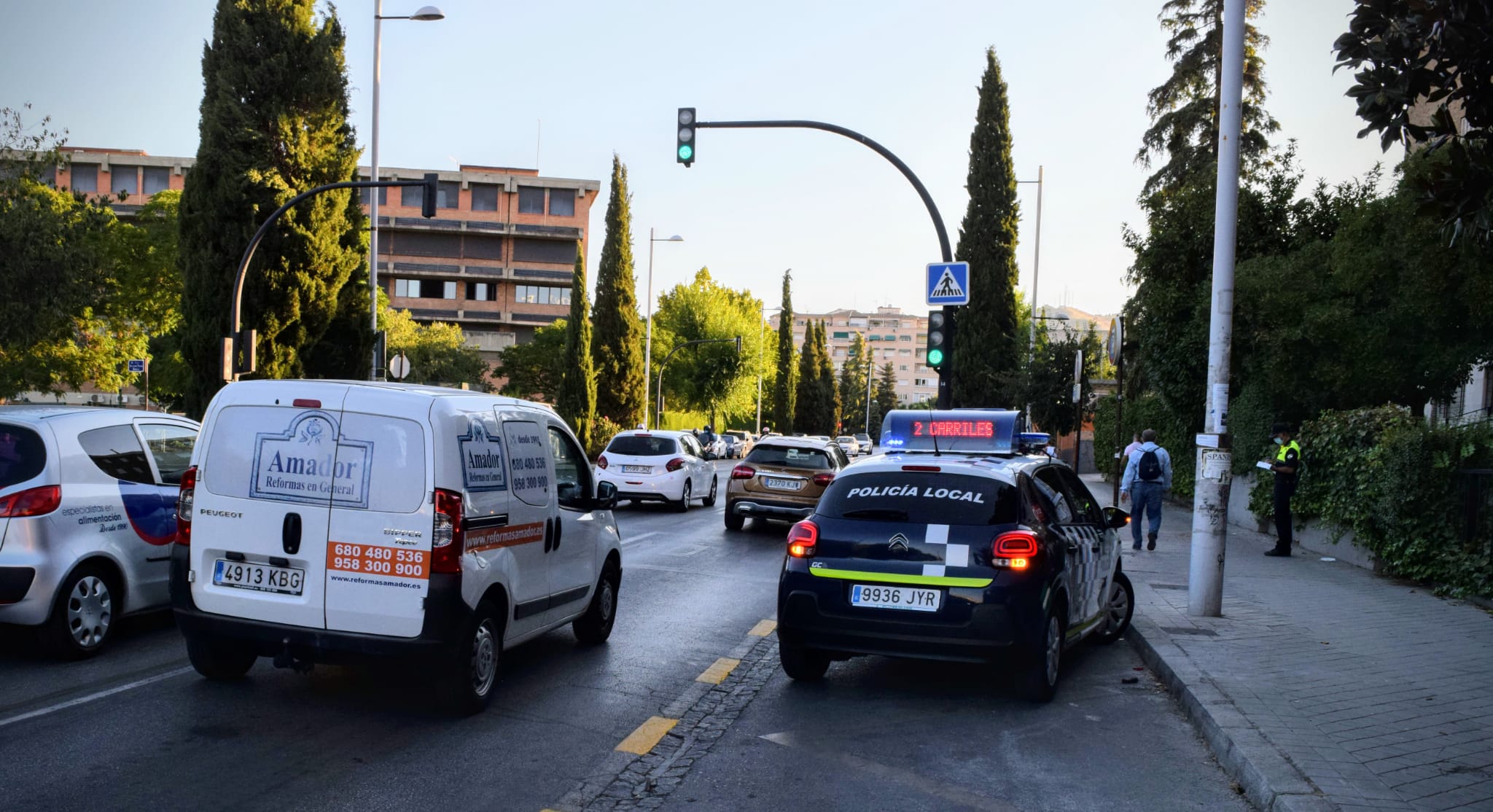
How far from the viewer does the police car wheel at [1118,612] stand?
9.52 metres

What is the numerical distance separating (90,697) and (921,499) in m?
4.95

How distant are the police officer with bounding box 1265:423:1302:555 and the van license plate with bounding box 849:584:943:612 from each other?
10.5 meters

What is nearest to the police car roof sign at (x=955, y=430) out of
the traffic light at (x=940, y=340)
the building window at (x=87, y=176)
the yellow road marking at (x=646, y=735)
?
the yellow road marking at (x=646, y=735)

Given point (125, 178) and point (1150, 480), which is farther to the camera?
point (125, 178)

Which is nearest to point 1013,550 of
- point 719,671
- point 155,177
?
point 719,671

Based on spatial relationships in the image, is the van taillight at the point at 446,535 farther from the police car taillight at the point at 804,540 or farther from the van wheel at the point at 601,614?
the van wheel at the point at 601,614

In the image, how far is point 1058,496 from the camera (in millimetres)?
8312

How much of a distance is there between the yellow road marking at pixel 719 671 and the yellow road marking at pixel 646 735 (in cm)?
106

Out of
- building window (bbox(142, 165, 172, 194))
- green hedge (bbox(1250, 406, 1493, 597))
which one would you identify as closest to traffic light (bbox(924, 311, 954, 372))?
green hedge (bbox(1250, 406, 1493, 597))

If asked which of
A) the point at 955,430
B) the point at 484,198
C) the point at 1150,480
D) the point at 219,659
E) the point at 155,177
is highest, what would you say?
the point at 155,177

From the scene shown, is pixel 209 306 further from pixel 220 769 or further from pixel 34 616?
pixel 220 769

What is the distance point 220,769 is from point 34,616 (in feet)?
9.20

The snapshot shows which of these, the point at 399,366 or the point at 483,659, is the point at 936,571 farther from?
the point at 399,366

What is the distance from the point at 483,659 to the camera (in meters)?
6.63
